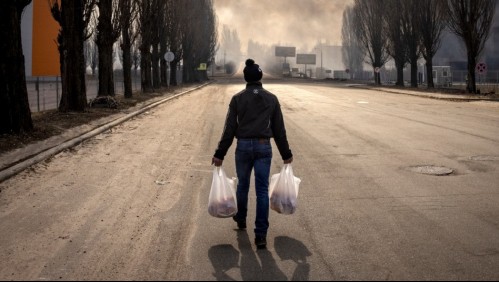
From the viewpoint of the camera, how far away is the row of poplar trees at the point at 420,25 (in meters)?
33.8

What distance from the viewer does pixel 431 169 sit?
851 cm

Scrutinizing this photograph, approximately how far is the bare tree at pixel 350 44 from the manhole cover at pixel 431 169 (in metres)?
80.5

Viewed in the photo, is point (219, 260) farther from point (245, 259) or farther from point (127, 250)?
point (127, 250)

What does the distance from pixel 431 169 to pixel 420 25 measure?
35.9 m

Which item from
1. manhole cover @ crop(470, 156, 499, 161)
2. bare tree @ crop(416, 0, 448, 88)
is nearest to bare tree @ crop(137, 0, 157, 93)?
bare tree @ crop(416, 0, 448, 88)

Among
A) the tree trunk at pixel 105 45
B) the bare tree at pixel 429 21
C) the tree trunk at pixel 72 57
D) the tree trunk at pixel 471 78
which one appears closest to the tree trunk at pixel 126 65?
the tree trunk at pixel 105 45

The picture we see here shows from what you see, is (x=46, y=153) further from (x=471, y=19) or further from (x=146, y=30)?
(x=471, y=19)

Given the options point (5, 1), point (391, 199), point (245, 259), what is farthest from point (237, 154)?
point (5, 1)

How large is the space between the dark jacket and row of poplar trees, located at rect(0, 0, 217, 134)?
8636 millimetres

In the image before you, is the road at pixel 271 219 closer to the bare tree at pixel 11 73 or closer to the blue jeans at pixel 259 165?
the blue jeans at pixel 259 165

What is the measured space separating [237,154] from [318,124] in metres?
10.8

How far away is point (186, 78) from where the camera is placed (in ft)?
209

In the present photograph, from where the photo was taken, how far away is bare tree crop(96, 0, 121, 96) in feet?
77.7

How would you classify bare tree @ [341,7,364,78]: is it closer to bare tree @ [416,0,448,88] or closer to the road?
bare tree @ [416,0,448,88]
